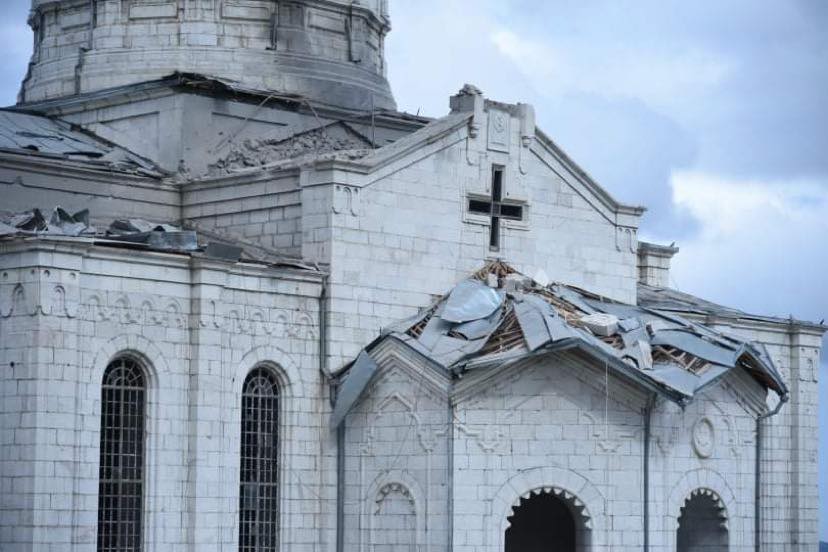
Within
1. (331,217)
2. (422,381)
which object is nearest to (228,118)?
(331,217)

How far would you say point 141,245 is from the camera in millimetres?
41875

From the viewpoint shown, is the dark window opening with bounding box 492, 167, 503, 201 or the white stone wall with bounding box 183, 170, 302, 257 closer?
the white stone wall with bounding box 183, 170, 302, 257

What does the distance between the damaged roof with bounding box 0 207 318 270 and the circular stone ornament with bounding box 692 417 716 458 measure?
887 cm

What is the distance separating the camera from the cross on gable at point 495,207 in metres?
→ 47.9

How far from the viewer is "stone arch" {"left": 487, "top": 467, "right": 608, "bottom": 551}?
141 ft

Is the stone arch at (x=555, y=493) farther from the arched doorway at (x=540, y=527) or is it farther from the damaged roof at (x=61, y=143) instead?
the damaged roof at (x=61, y=143)

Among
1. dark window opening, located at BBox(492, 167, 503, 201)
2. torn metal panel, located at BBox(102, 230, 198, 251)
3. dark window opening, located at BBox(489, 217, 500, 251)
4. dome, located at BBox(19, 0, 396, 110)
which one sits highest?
dome, located at BBox(19, 0, 396, 110)

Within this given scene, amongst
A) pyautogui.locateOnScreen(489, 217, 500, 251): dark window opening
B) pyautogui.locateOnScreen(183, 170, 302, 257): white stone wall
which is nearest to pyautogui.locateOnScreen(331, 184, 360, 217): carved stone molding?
pyautogui.locateOnScreen(183, 170, 302, 257): white stone wall

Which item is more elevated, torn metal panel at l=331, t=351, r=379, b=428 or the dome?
the dome

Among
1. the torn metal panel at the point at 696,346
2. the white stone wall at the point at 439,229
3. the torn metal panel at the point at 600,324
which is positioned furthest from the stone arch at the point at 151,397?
the torn metal panel at the point at 696,346

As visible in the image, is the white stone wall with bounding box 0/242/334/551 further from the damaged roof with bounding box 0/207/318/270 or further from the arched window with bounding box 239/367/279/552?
the damaged roof with bounding box 0/207/318/270

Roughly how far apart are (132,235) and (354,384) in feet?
17.7

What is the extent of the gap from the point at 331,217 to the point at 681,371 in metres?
7.96

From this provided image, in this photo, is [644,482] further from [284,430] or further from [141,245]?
[141,245]
